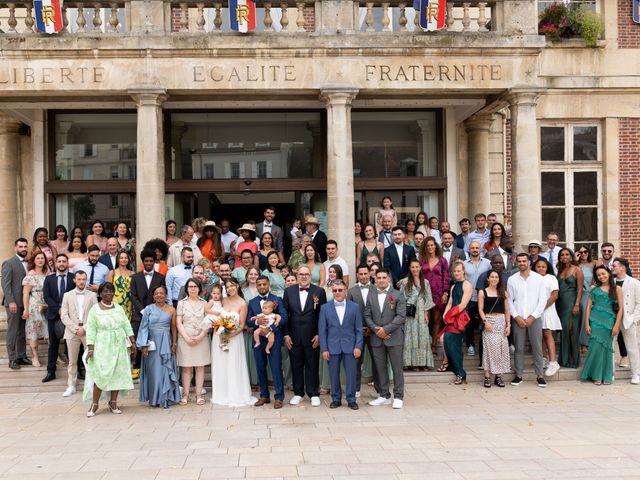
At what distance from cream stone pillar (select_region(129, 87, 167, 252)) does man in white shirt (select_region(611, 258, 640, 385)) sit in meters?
7.39

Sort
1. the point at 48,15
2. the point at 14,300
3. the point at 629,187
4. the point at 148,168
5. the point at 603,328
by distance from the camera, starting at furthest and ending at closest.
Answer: the point at 629,187 < the point at 148,168 < the point at 48,15 < the point at 14,300 < the point at 603,328

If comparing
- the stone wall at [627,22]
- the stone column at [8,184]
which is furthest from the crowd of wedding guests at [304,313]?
the stone wall at [627,22]

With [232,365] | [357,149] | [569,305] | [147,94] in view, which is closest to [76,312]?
Answer: [232,365]

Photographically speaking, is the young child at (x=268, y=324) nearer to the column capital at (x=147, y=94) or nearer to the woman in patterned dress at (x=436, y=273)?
the woman in patterned dress at (x=436, y=273)

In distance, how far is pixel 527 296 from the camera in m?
9.77

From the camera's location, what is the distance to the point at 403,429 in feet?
24.7

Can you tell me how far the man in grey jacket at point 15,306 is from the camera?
32.7 feet

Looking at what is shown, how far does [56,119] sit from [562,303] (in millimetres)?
11015

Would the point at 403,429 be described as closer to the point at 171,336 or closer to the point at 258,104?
the point at 171,336

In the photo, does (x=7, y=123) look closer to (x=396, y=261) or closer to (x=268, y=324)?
(x=268, y=324)

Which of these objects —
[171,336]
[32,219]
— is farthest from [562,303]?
[32,219]

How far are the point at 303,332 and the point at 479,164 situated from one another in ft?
24.4

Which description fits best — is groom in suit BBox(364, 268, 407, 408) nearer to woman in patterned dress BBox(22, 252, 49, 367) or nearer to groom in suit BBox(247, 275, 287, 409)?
groom in suit BBox(247, 275, 287, 409)

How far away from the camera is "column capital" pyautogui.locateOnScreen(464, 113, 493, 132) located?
1427 cm
